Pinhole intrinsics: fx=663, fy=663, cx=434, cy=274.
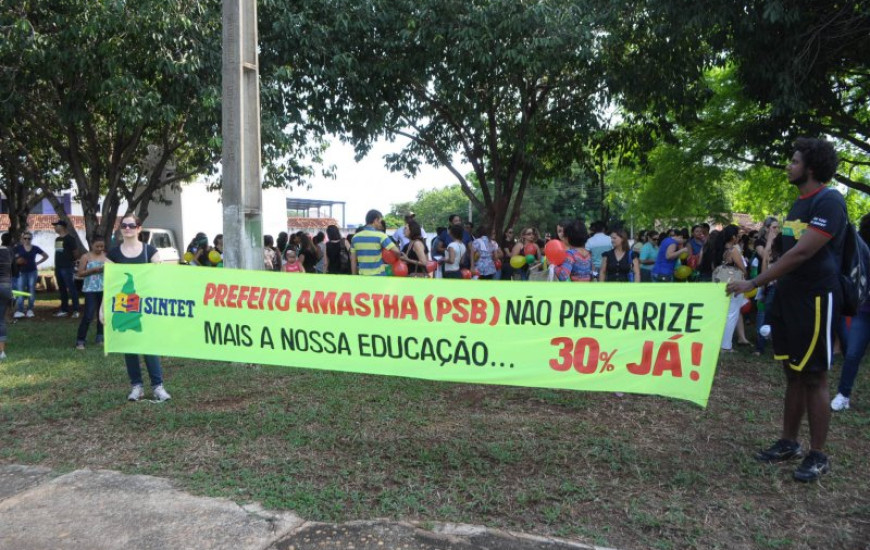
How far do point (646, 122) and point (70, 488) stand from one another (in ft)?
46.9

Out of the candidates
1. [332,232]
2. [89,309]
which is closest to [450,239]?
[332,232]

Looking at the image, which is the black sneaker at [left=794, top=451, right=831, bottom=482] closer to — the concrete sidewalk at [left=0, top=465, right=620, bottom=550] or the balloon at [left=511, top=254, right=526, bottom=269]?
the concrete sidewalk at [left=0, top=465, right=620, bottom=550]

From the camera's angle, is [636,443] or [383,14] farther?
[383,14]

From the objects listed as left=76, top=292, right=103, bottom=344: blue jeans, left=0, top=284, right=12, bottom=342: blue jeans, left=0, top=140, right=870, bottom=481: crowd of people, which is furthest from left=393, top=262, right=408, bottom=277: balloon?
left=0, top=284, right=12, bottom=342: blue jeans

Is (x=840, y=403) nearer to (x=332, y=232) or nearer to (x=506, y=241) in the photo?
(x=332, y=232)

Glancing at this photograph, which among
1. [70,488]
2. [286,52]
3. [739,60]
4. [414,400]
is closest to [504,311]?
[414,400]

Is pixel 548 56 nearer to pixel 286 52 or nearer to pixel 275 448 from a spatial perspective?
pixel 286 52

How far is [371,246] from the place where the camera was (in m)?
7.73

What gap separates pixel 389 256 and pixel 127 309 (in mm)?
3355

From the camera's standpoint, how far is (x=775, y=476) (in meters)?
3.93

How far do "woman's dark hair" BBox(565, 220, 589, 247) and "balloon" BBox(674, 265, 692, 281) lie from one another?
11.5 feet

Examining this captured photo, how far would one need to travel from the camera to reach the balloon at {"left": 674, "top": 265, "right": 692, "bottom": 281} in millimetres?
9094

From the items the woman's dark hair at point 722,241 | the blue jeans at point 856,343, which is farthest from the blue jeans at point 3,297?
the blue jeans at point 856,343

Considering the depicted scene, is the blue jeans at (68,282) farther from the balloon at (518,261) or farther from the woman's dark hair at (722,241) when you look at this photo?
the woman's dark hair at (722,241)
